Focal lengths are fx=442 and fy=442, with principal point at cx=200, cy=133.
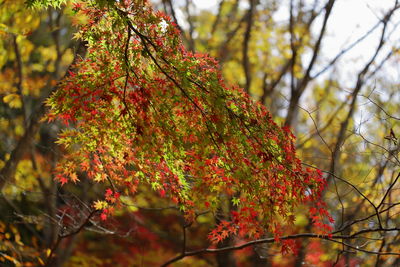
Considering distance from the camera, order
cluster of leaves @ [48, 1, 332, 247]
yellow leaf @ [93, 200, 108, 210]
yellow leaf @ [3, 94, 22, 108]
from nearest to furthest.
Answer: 1. cluster of leaves @ [48, 1, 332, 247]
2. yellow leaf @ [93, 200, 108, 210]
3. yellow leaf @ [3, 94, 22, 108]

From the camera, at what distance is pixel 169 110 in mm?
3264

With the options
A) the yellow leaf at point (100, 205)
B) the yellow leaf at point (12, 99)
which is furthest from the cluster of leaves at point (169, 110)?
the yellow leaf at point (12, 99)

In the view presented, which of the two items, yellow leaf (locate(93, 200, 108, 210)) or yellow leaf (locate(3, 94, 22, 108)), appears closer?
yellow leaf (locate(93, 200, 108, 210))

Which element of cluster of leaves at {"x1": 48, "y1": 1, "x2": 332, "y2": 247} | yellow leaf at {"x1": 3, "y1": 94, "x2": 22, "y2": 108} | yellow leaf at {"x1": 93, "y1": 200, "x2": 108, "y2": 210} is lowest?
yellow leaf at {"x1": 93, "y1": 200, "x2": 108, "y2": 210}

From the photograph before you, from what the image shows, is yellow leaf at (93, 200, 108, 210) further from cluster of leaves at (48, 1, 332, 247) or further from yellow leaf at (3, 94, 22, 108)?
yellow leaf at (3, 94, 22, 108)

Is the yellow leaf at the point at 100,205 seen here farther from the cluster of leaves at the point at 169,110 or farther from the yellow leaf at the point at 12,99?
the yellow leaf at the point at 12,99

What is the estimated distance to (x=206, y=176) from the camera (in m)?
3.71

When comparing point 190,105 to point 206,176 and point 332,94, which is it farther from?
point 332,94

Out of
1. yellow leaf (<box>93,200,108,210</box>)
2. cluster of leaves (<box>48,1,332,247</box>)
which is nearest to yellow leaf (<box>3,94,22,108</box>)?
yellow leaf (<box>93,200,108,210</box>)

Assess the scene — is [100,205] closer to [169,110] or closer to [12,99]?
[169,110]

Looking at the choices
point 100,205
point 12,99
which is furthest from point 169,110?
point 12,99

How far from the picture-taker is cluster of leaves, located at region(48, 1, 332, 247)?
309 centimetres

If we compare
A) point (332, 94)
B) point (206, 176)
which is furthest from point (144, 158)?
point (332, 94)

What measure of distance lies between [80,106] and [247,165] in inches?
51.9
